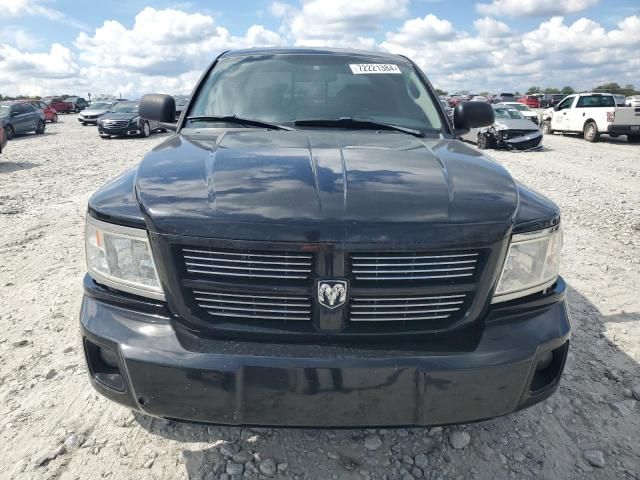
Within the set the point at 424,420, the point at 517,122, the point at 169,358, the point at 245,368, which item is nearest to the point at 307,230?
the point at 245,368

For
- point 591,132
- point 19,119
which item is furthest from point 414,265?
point 19,119

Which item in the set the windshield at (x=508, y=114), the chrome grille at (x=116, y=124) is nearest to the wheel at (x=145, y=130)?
the chrome grille at (x=116, y=124)

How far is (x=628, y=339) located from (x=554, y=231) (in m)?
2.04

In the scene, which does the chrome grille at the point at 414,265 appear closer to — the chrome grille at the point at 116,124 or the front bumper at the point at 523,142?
the front bumper at the point at 523,142

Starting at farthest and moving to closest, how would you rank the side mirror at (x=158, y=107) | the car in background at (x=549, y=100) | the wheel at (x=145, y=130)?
the car in background at (x=549, y=100) → the wheel at (x=145, y=130) → the side mirror at (x=158, y=107)

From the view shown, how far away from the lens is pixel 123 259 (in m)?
1.90

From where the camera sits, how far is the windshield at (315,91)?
3109 millimetres

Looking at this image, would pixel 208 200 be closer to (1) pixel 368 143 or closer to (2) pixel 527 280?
(1) pixel 368 143

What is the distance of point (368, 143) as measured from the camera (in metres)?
2.55

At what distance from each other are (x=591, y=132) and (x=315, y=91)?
19308 mm

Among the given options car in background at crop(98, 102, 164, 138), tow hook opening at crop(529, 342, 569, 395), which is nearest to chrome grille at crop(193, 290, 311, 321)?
tow hook opening at crop(529, 342, 569, 395)

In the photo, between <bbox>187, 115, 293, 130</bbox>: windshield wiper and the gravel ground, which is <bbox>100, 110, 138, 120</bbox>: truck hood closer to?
the gravel ground

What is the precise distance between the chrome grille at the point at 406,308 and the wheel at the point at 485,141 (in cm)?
1528

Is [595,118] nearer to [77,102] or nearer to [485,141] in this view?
[485,141]
